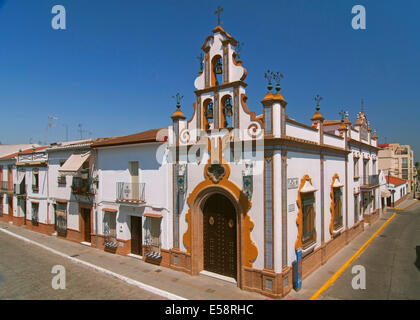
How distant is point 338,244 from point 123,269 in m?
12.2

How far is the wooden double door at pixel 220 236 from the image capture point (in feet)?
37.6

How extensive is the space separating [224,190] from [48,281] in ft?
30.0

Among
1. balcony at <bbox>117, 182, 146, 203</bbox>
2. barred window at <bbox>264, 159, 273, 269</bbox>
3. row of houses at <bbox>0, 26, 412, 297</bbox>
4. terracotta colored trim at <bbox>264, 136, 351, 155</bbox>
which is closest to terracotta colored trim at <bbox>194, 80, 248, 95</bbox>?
row of houses at <bbox>0, 26, 412, 297</bbox>

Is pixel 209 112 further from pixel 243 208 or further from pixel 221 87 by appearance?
pixel 243 208

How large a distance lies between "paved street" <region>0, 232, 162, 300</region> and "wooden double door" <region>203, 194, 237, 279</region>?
9.71 ft

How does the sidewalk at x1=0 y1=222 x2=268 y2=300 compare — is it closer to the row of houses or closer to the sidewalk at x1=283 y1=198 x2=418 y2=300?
the row of houses

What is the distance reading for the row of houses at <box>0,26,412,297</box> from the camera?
1013cm

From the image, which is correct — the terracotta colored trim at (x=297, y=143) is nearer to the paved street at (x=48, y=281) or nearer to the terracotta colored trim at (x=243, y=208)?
the terracotta colored trim at (x=243, y=208)

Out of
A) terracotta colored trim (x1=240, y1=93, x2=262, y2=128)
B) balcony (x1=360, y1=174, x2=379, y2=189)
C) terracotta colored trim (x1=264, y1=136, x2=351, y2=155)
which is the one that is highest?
terracotta colored trim (x1=240, y1=93, x2=262, y2=128)

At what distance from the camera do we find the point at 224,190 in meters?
11.2

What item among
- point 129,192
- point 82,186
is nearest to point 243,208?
point 129,192

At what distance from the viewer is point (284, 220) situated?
396 inches

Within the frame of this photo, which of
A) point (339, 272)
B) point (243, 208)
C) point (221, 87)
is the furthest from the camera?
point (339, 272)
